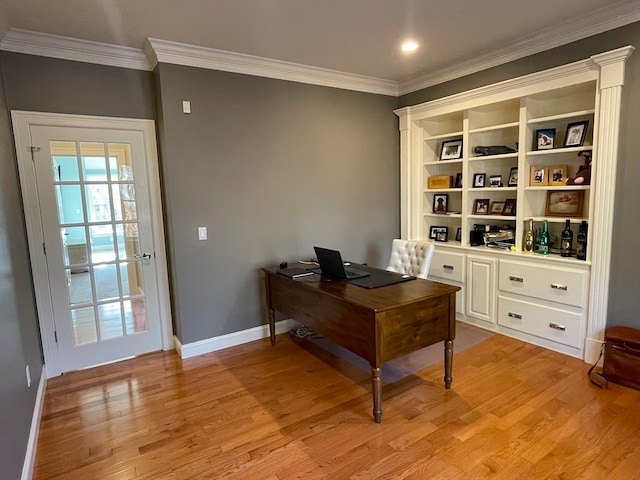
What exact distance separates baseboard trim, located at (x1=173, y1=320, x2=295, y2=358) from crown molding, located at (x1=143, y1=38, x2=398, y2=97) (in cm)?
234

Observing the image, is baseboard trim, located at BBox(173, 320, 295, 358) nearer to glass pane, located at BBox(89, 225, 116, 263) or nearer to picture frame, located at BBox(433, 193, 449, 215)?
glass pane, located at BBox(89, 225, 116, 263)

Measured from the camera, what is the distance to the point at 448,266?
4.01 meters

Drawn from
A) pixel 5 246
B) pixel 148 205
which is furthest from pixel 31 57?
pixel 5 246

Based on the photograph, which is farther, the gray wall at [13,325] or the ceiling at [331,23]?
the ceiling at [331,23]

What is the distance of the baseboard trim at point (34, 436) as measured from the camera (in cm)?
192

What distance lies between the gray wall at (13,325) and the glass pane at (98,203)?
17.4 inches

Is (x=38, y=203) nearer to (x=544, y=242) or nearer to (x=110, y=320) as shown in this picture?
(x=110, y=320)

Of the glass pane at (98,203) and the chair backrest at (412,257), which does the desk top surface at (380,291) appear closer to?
the chair backrest at (412,257)

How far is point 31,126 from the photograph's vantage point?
283 cm

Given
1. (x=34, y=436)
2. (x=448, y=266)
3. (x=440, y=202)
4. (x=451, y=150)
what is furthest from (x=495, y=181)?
(x=34, y=436)

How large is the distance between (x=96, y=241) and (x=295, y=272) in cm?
164

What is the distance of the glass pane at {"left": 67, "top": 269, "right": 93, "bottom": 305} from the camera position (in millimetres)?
3080

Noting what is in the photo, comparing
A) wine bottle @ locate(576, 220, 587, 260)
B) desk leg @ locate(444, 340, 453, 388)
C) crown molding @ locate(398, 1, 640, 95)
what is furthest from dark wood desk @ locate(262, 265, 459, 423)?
crown molding @ locate(398, 1, 640, 95)

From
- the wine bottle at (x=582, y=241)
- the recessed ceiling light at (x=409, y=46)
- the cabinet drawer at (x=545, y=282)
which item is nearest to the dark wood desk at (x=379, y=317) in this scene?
the cabinet drawer at (x=545, y=282)
